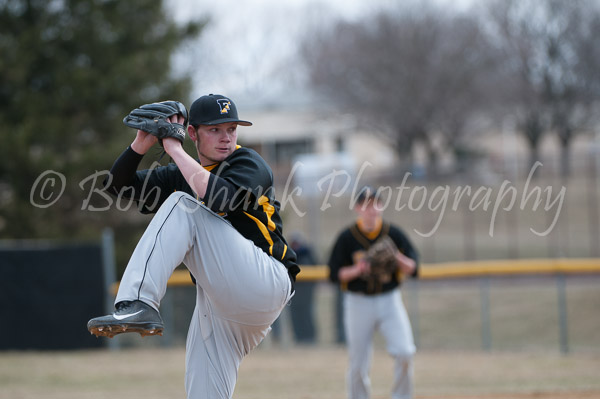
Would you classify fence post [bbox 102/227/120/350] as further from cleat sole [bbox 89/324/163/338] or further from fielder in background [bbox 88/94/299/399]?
cleat sole [bbox 89/324/163/338]

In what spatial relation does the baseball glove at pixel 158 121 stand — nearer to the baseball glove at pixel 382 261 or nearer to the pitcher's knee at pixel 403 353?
the baseball glove at pixel 382 261

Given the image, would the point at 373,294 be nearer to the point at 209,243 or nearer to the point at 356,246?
the point at 356,246

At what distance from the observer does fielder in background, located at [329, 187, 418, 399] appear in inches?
285

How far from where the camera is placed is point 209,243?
3854 millimetres

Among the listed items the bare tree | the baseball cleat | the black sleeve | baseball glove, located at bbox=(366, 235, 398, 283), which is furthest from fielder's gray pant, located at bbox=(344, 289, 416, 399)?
the bare tree

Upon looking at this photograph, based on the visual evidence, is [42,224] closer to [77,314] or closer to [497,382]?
[77,314]

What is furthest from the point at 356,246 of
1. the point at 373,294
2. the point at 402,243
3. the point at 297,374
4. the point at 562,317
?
the point at 562,317

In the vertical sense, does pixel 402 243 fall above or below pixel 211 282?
below

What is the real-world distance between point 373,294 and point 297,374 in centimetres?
347

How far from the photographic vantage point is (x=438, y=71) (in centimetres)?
2638

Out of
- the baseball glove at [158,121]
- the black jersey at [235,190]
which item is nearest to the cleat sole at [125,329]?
the black jersey at [235,190]

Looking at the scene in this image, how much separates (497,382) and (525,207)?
1397cm

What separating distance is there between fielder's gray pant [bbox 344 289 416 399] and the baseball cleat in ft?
12.8

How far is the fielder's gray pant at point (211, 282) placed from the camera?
12.3 ft
